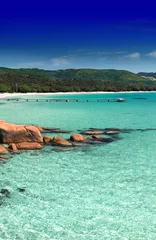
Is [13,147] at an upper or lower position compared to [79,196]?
Answer: upper

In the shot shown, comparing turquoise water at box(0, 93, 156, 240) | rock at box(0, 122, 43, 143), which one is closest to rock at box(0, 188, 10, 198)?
turquoise water at box(0, 93, 156, 240)

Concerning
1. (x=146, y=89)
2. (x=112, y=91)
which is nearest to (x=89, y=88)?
(x=112, y=91)

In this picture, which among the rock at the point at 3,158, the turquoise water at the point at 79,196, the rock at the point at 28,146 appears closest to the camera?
the turquoise water at the point at 79,196

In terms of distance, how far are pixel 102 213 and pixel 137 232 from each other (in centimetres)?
133

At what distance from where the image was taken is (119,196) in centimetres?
1021

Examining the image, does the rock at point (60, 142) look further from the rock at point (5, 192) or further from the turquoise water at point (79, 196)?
the rock at point (5, 192)

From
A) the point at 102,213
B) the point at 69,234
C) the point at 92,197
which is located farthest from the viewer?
the point at 92,197

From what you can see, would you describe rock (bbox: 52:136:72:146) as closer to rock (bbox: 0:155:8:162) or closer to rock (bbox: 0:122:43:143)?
rock (bbox: 0:122:43:143)

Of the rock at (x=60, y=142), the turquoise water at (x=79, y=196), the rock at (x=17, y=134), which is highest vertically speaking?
the rock at (x=17, y=134)

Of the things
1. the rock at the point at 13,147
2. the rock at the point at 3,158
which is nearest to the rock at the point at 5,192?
the rock at the point at 3,158

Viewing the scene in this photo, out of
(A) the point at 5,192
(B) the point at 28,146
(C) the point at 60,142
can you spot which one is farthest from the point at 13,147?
(A) the point at 5,192

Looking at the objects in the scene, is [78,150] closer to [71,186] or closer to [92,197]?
[71,186]

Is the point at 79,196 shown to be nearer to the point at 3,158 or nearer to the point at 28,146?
the point at 3,158

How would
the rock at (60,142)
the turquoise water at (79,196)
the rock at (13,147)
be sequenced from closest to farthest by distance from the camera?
the turquoise water at (79,196)
the rock at (13,147)
the rock at (60,142)
